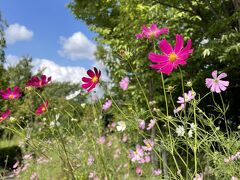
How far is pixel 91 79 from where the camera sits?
1726mm

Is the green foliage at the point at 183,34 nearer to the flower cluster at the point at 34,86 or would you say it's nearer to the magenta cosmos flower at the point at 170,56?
the flower cluster at the point at 34,86

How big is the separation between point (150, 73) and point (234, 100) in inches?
89.2

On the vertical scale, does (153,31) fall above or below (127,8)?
below

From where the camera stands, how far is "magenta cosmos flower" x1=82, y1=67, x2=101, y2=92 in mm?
1690

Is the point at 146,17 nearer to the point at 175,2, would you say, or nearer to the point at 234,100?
the point at 175,2

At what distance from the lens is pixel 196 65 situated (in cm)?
664

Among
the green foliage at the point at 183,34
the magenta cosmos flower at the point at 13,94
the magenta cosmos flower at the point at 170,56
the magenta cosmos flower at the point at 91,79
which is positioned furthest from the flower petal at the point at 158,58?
the green foliage at the point at 183,34

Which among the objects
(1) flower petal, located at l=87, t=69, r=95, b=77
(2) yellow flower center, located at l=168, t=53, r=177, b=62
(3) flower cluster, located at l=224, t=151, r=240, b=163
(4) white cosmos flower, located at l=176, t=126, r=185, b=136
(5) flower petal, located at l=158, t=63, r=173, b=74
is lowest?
(3) flower cluster, located at l=224, t=151, r=240, b=163

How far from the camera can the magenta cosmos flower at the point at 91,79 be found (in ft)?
5.55

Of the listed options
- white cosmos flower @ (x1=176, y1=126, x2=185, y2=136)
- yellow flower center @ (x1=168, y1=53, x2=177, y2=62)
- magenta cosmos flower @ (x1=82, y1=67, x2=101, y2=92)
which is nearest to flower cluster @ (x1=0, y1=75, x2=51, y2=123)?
magenta cosmos flower @ (x1=82, y1=67, x2=101, y2=92)

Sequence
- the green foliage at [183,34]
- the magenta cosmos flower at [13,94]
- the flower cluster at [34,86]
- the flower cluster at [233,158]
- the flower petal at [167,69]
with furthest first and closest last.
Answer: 1. the green foliage at [183,34]
2. the magenta cosmos flower at [13,94]
3. the flower cluster at [34,86]
4. the flower cluster at [233,158]
5. the flower petal at [167,69]

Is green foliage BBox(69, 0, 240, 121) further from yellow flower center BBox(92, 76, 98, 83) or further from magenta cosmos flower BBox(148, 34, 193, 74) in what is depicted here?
magenta cosmos flower BBox(148, 34, 193, 74)

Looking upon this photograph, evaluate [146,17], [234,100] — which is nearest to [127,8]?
[146,17]

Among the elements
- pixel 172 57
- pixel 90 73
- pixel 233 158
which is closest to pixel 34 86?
pixel 90 73
